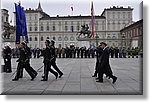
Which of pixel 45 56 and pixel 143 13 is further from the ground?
pixel 143 13

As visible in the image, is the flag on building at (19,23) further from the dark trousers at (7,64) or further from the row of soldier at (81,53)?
the row of soldier at (81,53)

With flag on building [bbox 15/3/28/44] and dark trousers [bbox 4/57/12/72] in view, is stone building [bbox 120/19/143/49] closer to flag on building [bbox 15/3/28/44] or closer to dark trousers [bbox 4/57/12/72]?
flag on building [bbox 15/3/28/44]

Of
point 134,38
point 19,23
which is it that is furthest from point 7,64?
point 134,38

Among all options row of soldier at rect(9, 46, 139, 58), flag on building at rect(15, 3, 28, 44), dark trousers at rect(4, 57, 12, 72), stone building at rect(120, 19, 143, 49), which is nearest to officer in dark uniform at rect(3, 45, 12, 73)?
dark trousers at rect(4, 57, 12, 72)

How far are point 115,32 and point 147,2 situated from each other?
68.9m

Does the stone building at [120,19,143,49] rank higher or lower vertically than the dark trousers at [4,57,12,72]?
higher

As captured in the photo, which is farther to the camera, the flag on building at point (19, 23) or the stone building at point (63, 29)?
the stone building at point (63, 29)

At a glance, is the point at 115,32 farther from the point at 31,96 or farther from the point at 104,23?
the point at 31,96

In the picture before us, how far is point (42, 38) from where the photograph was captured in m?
84.5

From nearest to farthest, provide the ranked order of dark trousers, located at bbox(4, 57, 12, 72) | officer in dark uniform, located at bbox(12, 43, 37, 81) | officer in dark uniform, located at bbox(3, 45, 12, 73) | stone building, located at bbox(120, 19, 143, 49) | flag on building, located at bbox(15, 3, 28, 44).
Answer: officer in dark uniform, located at bbox(12, 43, 37, 81) < officer in dark uniform, located at bbox(3, 45, 12, 73) < dark trousers, located at bbox(4, 57, 12, 72) < flag on building, located at bbox(15, 3, 28, 44) < stone building, located at bbox(120, 19, 143, 49)

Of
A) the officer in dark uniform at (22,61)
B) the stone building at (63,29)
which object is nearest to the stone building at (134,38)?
the stone building at (63,29)

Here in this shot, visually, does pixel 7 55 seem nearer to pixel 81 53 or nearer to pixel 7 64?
pixel 7 64

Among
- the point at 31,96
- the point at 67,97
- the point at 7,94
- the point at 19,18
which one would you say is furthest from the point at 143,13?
the point at 19,18

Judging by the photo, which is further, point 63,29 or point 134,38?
point 63,29
